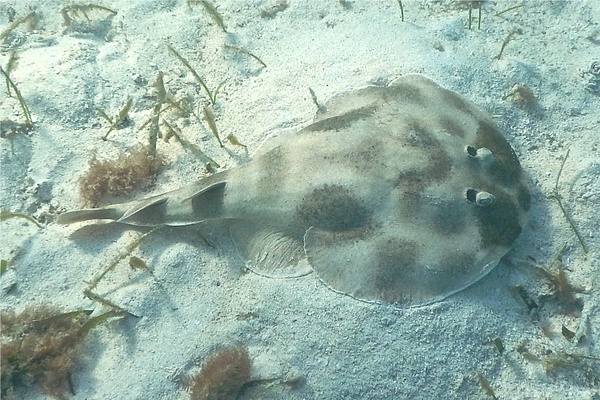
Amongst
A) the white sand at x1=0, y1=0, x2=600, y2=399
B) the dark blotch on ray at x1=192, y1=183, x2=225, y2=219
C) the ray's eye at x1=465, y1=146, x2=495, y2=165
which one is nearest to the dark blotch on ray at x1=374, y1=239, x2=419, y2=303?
the white sand at x1=0, y1=0, x2=600, y2=399

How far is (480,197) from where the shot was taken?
10.7ft

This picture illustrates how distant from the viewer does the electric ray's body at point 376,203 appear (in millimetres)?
3203

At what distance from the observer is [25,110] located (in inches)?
Result: 169

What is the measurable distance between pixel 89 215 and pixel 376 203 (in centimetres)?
229

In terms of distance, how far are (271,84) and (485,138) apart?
2.10 m

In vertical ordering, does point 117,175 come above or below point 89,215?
above

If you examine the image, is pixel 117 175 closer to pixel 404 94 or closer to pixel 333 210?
pixel 333 210

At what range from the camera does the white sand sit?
3127 mm

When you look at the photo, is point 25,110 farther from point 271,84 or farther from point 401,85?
point 401,85

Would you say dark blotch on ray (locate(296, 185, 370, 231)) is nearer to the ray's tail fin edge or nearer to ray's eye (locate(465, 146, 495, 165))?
ray's eye (locate(465, 146, 495, 165))

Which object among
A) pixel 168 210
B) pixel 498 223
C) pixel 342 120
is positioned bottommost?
pixel 498 223

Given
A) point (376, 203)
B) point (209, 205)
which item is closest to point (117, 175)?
point (209, 205)

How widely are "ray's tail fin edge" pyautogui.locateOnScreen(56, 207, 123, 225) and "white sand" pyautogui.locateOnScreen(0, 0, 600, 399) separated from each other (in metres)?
0.13

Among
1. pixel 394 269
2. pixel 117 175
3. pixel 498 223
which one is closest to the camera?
pixel 394 269
